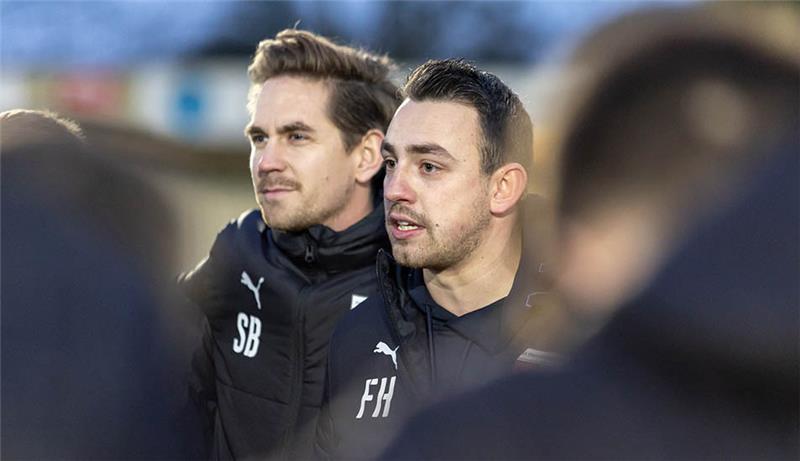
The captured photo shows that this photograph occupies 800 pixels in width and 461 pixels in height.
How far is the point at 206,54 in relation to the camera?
77.2ft

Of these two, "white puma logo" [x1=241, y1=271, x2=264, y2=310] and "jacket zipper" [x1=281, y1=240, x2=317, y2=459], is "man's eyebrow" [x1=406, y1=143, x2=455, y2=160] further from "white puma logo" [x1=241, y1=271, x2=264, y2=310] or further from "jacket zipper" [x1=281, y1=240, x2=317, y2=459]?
"white puma logo" [x1=241, y1=271, x2=264, y2=310]

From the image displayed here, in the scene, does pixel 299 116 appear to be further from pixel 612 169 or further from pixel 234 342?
pixel 612 169

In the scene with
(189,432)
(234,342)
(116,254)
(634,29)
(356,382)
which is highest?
(634,29)

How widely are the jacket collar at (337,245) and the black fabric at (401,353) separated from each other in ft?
1.76

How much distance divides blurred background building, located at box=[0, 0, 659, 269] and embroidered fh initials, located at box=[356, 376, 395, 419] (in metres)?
7.36

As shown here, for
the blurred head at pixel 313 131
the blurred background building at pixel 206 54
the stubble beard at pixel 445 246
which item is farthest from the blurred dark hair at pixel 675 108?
the blurred background building at pixel 206 54

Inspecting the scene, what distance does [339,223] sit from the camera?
11.6 ft

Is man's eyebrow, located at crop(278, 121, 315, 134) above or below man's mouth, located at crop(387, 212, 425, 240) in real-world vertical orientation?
above

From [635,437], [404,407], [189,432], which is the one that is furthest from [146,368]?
[404,407]

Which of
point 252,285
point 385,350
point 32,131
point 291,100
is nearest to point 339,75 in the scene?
point 291,100

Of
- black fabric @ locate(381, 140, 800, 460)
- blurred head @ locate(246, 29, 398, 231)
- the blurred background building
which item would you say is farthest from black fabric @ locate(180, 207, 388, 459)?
the blurred background building

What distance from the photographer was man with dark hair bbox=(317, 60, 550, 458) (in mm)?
2580

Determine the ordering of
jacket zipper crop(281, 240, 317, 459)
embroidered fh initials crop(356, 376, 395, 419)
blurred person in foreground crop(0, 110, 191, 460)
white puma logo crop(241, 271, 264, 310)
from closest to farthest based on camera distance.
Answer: blurred person in foreground crop(0, 110, 191, 460)
embroidered fh initials crop(356, 376, 395, 419)
jacket zipper crop(281, 240, 317, 459)
white puma logo crop(241, 271, 264, 310)

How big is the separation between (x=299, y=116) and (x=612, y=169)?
8.49ft
